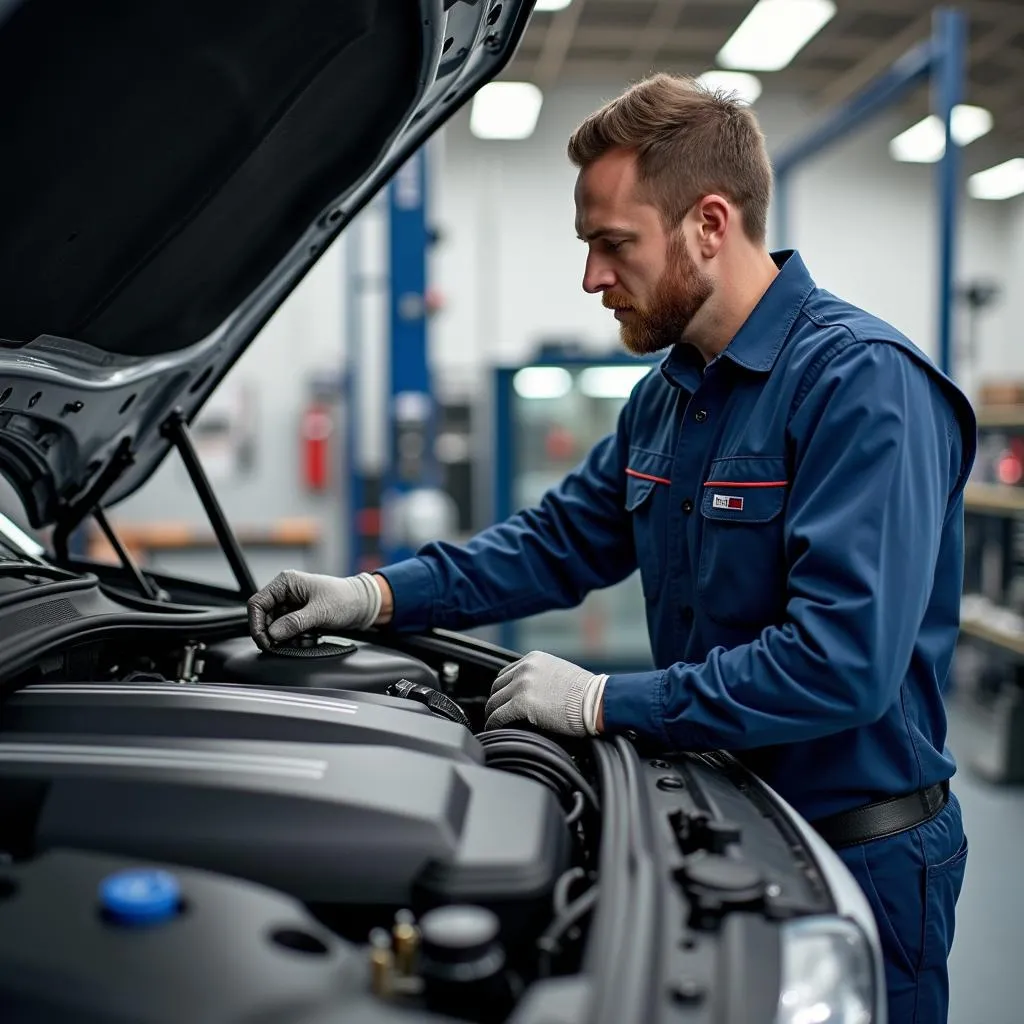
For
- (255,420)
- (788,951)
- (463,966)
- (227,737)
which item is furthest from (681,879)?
(255,420)

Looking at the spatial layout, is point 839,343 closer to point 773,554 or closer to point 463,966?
point 773,554

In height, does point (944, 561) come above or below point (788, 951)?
above

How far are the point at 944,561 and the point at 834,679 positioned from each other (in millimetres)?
335

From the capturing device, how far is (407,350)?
411 centimetres

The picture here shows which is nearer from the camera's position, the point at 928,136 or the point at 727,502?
the point at 727,502

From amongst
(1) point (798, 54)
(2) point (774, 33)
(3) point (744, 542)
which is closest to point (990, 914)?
(3) point (744, 542)

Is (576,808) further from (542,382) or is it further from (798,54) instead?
(798,54)

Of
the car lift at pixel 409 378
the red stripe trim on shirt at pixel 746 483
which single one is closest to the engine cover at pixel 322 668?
the red stripe trim on shirt at pixel 746 483

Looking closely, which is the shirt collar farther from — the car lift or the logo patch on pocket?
the car lift

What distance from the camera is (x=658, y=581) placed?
57.1 inches

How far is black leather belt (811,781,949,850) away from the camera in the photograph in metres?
1.21

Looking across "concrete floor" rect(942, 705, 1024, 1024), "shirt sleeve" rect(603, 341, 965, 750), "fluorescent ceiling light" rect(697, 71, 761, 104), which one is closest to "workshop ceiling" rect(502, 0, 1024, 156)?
"fluorescent ceiling light" rect(697, 71, 761, 104)

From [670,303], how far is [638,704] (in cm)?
54

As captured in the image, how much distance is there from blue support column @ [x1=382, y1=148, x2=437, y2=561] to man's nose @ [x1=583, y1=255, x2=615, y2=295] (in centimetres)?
261
